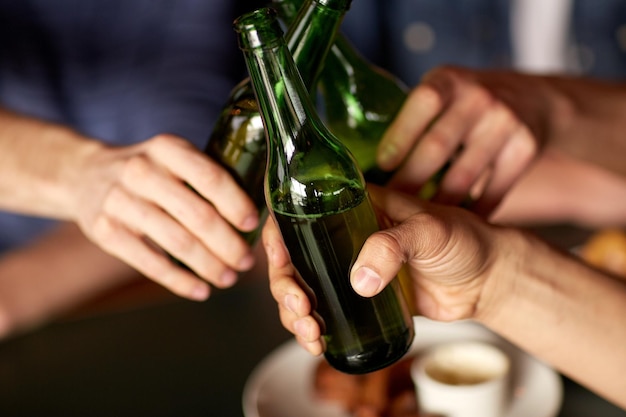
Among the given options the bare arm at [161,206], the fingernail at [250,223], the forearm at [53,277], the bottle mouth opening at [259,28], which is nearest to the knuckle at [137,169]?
the bare arm at [161,206]

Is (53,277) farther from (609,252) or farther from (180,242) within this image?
(609,252)

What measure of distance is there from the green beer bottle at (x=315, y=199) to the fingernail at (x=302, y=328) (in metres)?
0.02

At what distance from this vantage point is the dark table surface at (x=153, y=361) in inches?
39.1

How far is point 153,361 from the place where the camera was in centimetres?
110

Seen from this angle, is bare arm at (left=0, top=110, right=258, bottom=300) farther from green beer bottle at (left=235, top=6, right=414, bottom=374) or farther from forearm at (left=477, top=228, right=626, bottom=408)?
forearm at (left=477, top=228, right=626, bottom=408)

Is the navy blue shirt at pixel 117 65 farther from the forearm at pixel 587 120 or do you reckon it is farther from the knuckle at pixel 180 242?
the knuckle at pixel 180 242

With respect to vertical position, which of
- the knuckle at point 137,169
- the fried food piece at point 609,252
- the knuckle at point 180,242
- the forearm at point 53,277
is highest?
the knuckle at point 137,169

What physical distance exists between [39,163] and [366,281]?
0.54 meters

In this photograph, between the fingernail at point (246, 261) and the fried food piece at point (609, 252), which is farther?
the fried food piece at point (609, 252)

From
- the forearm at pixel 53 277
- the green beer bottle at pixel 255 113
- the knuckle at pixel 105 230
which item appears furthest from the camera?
the forearm at pixel 53 277

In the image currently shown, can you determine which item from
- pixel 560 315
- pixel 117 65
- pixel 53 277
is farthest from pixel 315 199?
pixel 117 65

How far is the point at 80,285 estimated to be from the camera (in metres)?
1.51

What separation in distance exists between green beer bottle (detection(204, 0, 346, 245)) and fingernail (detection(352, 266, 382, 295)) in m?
0.19

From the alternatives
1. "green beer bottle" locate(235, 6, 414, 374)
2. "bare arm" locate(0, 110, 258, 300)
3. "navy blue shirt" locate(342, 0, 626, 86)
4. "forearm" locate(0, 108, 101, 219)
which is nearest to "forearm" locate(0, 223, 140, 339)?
"forearm" locate(0, 108, 101, 219)
